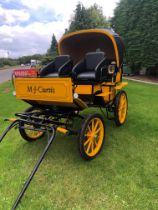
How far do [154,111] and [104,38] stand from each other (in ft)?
8.34

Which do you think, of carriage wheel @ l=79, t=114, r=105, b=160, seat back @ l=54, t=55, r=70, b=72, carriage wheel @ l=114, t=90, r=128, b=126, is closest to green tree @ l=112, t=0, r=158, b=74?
carriage wheel @ l=114, t=90, r=128, b=126

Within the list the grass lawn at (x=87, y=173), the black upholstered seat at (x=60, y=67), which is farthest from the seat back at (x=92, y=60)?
the grass lawn at (x=87, y=173)

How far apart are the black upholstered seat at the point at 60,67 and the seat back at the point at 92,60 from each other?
1.31 ft

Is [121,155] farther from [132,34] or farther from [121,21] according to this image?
[121,21]

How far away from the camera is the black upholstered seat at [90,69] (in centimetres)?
443

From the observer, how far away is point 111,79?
4812 millimetres

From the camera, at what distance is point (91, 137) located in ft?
Answer: 12.5

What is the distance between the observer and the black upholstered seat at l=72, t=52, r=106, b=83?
443cm

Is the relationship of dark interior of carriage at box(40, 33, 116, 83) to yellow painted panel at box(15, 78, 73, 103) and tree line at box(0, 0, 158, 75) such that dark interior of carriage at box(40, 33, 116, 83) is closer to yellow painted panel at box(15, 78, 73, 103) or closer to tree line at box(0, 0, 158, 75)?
yellow painted panel at box(15, 78, 73, 103)

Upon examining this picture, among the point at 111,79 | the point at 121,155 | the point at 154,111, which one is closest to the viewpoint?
the point at 121,155

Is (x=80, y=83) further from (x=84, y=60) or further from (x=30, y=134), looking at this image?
(x=30, y=134)

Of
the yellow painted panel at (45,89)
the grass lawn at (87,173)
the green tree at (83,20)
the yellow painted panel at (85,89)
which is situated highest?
the green tree at (83,20)

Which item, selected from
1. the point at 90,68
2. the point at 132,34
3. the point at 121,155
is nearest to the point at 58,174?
the point at 121,155

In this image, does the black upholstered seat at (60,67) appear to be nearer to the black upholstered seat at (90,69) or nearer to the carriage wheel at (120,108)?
the black upholstered seat at (90,69)
